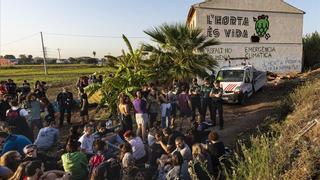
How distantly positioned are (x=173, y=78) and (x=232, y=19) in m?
13.1

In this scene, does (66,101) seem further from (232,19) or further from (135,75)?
(232,19)

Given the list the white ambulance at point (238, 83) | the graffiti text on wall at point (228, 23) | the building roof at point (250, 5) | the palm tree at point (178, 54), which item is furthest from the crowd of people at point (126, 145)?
the building roof at point (250, 5)

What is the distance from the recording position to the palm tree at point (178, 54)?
1611 cm

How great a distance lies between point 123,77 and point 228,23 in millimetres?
14504

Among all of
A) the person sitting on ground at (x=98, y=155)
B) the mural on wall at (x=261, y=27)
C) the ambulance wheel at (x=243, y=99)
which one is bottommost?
the ambulance wheel at (x=243, y=99)

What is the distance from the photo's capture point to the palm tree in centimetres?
1611

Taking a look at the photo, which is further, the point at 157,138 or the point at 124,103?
the point at 124,103

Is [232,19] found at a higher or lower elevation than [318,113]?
higher

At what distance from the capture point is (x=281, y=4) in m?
28.8

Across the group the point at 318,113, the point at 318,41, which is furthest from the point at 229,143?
the point at 318,41

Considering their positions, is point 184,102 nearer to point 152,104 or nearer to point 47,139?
point 152,104

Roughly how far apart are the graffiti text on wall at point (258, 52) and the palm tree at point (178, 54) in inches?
463

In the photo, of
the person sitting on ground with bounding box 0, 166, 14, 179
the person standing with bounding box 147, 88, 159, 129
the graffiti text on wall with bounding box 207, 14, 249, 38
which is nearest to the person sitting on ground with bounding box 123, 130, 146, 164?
the person sitting on ground with bounding box 0, 166, 14, 179

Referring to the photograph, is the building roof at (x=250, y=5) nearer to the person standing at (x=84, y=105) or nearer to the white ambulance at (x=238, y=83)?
the white ambulance at (x=238, y=83)
